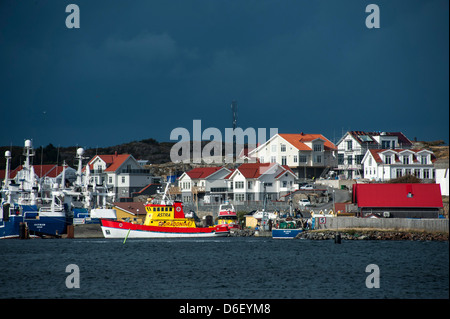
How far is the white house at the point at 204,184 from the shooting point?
298ft

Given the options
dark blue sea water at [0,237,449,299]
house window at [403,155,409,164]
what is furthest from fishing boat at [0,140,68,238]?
house window at [403,155,409,164]

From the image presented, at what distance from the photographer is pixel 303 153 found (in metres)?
93.9

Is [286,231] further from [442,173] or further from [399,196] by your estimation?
[442,173]

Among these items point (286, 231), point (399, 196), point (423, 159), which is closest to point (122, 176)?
point (286, 231)

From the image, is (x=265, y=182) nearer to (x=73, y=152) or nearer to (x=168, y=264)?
(x=168, y=264)

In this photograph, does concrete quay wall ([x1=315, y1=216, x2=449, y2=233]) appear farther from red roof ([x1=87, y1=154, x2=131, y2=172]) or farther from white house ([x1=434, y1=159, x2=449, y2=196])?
red roof ([x1=87, y1=154, x2=131, y2=172])

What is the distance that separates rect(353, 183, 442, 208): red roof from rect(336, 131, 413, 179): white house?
2996cm

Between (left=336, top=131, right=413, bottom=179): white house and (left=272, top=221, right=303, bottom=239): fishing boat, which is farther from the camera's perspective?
(left=336, top=131, right=413, bottom=179): white house

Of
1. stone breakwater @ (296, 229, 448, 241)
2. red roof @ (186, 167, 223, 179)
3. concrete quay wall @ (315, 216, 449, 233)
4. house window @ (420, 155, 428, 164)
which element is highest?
house window @ (420, 155, 428, 164)

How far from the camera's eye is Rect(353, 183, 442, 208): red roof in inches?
2320

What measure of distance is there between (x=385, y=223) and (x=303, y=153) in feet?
123

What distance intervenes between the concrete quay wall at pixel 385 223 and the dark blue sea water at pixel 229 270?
8.50 ft

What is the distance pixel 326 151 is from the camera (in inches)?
3777
